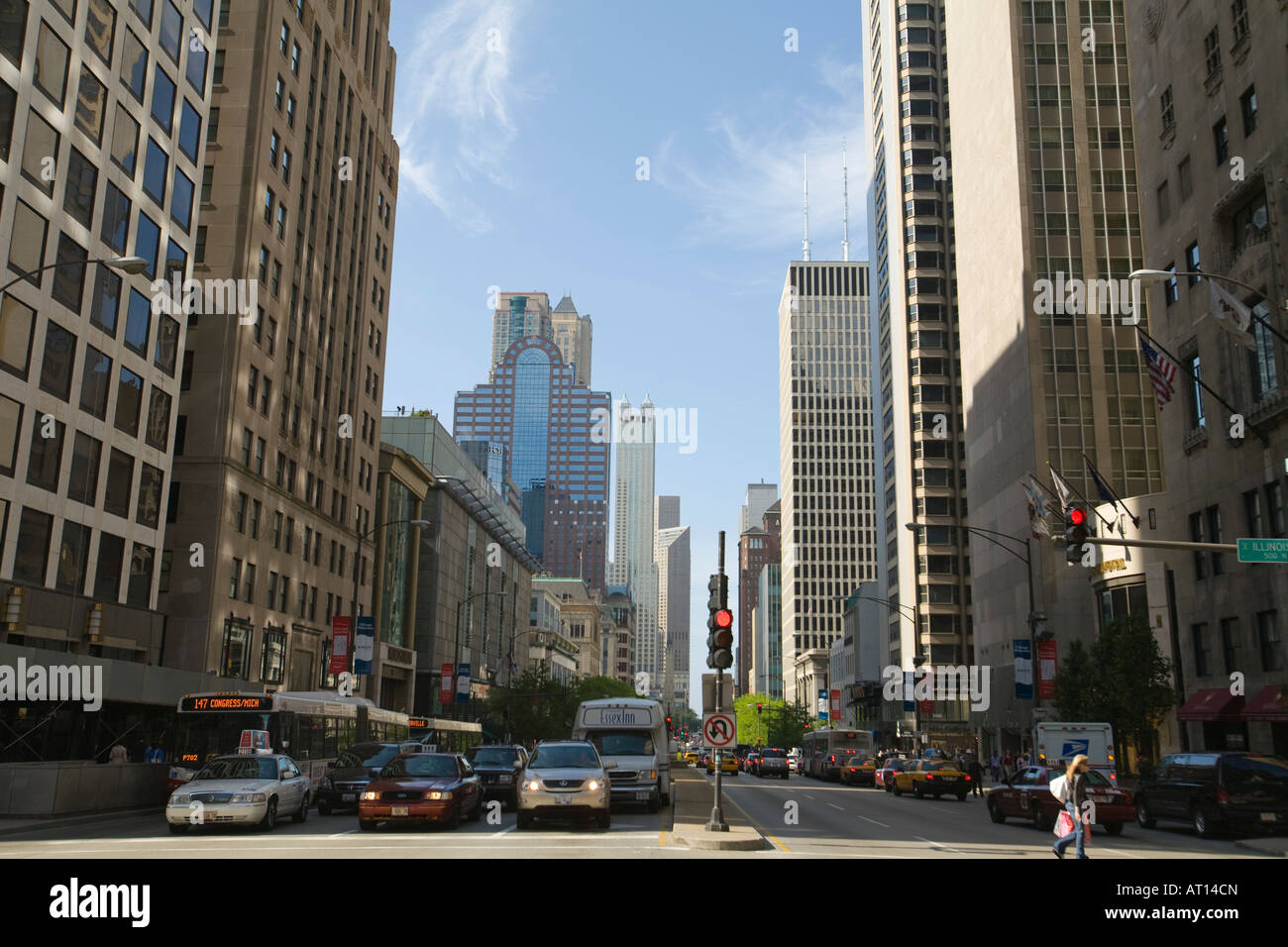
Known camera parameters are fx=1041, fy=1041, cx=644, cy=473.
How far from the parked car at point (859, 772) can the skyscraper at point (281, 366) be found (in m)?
28.9

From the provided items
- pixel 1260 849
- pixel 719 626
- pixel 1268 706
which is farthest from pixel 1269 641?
pixel 719 626

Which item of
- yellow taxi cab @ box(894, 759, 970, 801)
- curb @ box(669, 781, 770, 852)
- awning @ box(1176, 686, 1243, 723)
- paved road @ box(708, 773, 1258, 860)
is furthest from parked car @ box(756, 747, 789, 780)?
curb @ box(669, 781, 770, 852)

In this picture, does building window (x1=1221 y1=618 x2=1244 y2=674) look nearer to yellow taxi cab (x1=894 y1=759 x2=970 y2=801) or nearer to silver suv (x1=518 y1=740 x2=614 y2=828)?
yellow taxi cab (x1=894 y1=759 x2=970 y2=801)

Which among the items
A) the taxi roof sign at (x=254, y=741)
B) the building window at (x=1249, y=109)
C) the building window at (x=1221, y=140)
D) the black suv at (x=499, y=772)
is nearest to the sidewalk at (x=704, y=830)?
A: the black suv at (x=499, y=772)

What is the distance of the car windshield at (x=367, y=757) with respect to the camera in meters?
27.8

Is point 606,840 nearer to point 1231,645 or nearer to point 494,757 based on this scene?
point 494,757

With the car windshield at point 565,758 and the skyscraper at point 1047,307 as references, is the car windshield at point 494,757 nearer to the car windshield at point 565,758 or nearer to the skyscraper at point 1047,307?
Answer: the car windshield at point 565,758

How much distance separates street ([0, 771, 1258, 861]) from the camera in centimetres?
1590

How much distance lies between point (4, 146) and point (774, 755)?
49.2 metres

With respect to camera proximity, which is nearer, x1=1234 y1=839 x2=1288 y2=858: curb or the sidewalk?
the sidewalk

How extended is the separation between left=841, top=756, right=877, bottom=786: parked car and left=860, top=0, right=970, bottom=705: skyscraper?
1731 inches

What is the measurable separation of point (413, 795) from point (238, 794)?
350 cm
